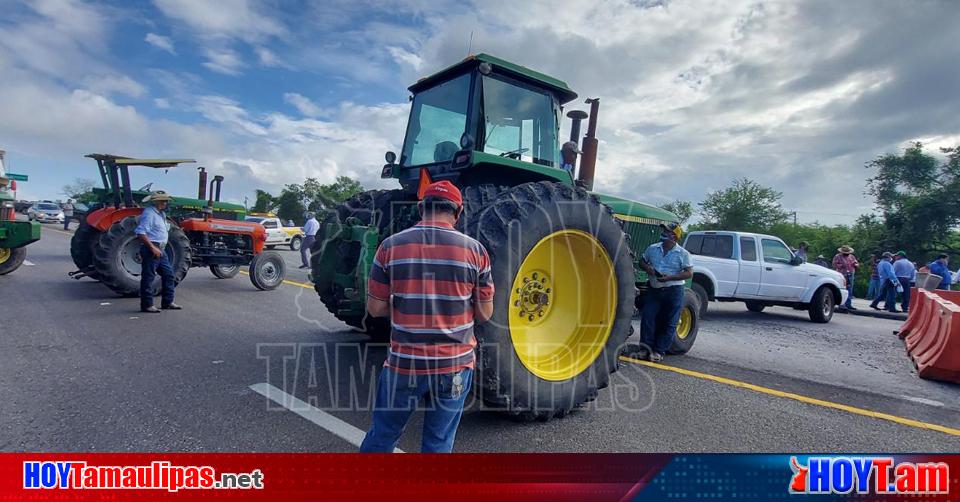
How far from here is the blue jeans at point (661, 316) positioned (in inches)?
216

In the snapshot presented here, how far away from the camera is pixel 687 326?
6.20m

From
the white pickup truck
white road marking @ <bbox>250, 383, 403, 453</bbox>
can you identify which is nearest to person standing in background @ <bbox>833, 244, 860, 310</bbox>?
the white pickup truck

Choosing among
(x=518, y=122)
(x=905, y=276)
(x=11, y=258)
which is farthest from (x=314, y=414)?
(x=905, y=276)

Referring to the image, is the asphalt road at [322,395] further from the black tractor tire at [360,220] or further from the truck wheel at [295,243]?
the truck wheel at [295,243]

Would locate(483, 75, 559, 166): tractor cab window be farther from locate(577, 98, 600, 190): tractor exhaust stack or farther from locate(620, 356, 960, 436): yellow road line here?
locate(620, 356, 960, 436): yellow road line

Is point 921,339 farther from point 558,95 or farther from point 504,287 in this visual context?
point 504,287

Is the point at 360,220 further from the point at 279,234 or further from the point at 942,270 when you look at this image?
the point at 279,234

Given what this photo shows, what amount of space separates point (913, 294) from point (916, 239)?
56.2ft

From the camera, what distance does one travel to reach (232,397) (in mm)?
3715

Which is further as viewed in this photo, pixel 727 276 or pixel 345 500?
pixel 727 276

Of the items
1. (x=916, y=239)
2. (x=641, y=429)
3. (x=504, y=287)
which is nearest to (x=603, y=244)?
(x=504, y=287)

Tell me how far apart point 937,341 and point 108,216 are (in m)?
12.1

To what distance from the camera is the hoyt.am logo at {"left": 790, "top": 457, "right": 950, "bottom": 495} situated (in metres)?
2.27

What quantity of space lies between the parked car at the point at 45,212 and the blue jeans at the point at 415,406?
140ft
